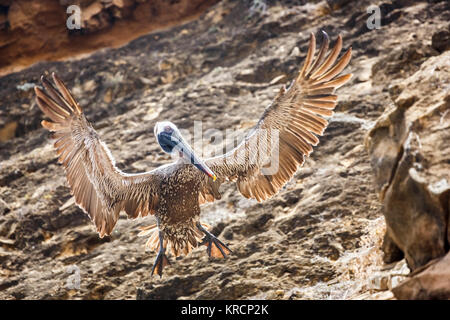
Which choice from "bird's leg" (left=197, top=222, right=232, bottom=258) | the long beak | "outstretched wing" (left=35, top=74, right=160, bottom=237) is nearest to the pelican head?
the long beak

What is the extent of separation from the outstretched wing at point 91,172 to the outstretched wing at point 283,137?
20.7 inches

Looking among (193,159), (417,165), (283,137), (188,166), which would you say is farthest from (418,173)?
(188,166)

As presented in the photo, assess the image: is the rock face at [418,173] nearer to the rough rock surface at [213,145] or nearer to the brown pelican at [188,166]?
the rough rock surface at [213,145]

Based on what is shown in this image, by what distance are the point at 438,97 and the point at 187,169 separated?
1843 mm

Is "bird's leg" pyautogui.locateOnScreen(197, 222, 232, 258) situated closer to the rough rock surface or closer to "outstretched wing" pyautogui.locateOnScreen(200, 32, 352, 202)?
"outstretched wing" pyautogui.locateOnScreen(200, 32, 352, 202)

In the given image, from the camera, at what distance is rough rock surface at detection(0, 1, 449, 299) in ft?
14.9

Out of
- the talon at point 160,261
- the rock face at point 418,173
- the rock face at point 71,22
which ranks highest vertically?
the rock face at point 71,22

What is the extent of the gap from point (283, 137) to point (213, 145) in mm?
1777

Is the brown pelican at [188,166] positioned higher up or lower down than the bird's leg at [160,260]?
higher up

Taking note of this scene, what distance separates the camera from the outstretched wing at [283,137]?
4145 millimetres

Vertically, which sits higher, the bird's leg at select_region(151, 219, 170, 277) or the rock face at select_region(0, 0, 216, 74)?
the rock face at select_region(0, 0, 216, 74)

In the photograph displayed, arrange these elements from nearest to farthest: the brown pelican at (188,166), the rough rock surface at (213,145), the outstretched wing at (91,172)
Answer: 1. the outstretched wing at (91,172)
2. the brown pelican at (188,166)
3. the rough rock surface at (213,145)

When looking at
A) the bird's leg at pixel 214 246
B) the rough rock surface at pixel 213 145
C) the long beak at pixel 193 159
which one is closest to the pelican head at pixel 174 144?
the long beak at pixel 193 159
